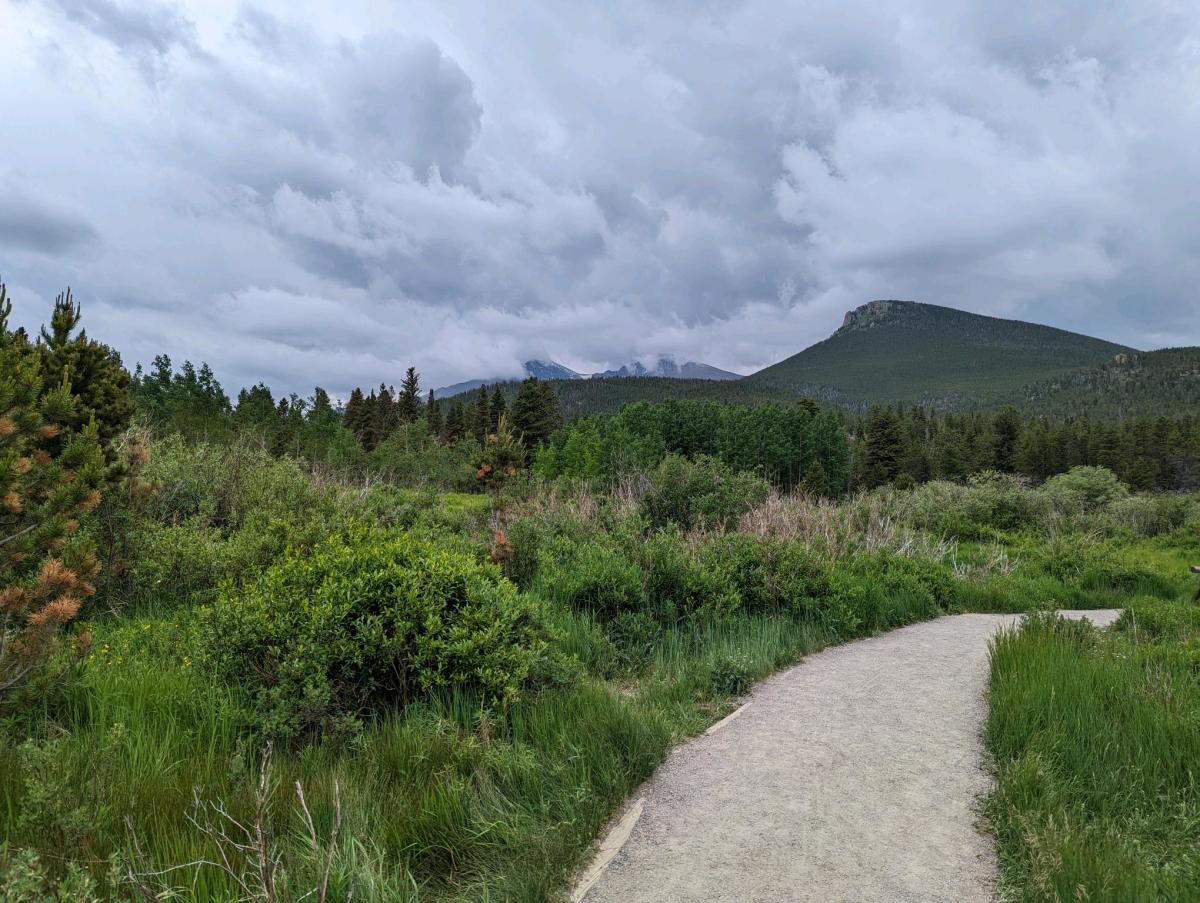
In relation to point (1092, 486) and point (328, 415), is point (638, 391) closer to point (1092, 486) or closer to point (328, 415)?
point (328, 415)

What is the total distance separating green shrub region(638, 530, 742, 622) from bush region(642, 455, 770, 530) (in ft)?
13.1

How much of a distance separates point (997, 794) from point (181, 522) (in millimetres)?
10559

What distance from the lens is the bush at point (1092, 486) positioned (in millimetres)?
29969

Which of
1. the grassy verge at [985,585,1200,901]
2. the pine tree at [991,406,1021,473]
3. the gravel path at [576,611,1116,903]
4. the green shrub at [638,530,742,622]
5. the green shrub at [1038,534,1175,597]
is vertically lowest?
the green shrub at [1038,534,1175,597]

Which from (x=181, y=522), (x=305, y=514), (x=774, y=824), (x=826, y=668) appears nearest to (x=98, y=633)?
(x=305, y=514)

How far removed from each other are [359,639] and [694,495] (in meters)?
8.61

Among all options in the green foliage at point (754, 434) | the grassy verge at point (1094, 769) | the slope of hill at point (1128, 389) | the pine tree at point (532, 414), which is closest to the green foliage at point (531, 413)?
the pine tree at point (532, 414)

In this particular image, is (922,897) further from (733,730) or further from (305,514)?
(305,514)

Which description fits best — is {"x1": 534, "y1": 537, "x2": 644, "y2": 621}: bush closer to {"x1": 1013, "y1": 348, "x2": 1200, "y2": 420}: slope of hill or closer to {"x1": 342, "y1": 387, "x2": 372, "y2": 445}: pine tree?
{"x1": 342, "y1": 387, "x2": 372, "y2": 445}: pine tree

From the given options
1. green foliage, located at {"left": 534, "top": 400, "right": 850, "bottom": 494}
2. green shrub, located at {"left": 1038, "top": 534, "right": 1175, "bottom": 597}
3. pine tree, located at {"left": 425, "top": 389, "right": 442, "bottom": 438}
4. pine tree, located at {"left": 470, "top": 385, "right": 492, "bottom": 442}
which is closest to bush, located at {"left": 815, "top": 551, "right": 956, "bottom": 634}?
green shrub, located at {"left": 1038, "top": 534, "right": 1175, "bottom": 597}

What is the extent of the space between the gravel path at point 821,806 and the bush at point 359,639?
1.43 m

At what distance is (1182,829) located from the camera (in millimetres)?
3133

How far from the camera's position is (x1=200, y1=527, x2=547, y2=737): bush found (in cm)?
414

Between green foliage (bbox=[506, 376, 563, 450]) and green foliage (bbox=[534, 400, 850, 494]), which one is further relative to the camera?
green foliage (bbox=[534, 400, 850, 494])
